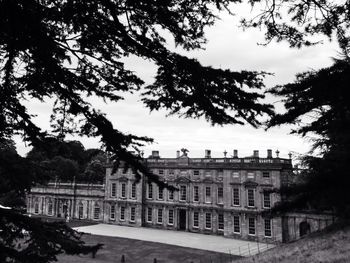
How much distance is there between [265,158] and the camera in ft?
113

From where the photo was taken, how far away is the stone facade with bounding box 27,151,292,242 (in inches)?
1331

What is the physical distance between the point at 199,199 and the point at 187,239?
609 centimetres

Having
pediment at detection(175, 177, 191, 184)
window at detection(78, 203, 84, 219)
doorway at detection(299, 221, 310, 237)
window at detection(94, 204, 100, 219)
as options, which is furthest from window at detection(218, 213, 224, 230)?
window at detection(78, 203, 84, 219)

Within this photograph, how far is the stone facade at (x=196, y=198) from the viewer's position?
111 feet

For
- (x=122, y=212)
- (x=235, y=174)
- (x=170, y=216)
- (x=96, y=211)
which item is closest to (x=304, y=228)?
(x=235, y=174)

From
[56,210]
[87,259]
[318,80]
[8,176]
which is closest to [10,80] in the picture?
[8,176]

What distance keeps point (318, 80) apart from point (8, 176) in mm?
7152

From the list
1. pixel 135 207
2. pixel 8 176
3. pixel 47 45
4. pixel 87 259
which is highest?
pixel 47 45

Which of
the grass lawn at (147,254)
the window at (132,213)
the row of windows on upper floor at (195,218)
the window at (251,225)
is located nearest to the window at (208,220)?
the row of windows on upper floor at (195,218)

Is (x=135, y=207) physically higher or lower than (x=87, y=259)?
higher

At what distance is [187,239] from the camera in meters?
33.5

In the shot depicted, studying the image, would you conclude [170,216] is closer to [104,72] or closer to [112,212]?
[112,212]

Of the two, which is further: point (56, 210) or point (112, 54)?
point (56, 210)

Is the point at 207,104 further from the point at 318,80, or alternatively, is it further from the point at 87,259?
the point at 87,259
